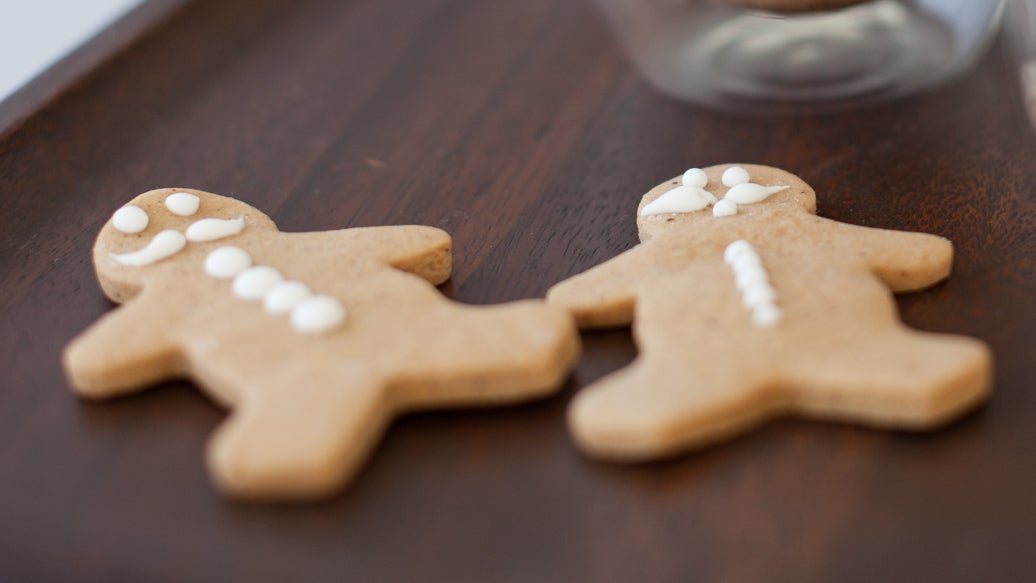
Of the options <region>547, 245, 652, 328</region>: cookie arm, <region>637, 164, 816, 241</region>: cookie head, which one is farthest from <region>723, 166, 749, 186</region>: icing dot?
<region>547, 245, 652, 328</region>: cookie arm

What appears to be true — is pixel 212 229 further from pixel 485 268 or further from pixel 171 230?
pixel 485 268

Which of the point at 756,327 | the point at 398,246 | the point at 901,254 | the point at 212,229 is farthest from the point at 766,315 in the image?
the point at 212,229

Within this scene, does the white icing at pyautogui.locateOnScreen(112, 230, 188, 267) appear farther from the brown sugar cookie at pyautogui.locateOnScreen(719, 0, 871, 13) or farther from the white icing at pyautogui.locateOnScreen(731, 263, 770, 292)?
the brown sugar cookie at pyautogui.locateOnScreen(719, 0, 871, 13)

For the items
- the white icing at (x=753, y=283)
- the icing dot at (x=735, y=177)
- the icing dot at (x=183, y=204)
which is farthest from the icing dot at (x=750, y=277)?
the icing dot at (x=183, y=204)

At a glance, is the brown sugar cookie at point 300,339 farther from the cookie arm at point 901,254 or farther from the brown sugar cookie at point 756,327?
the cookie arm at point 901,254

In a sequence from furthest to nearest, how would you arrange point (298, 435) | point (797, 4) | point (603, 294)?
point (797, 4), point (603, 294), point (298, 435)

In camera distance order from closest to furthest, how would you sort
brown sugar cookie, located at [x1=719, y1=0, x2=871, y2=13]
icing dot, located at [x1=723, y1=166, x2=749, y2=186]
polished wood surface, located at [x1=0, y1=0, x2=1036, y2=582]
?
polished wood surface, located at [x1=0, y1=0, x2=1036, y2=582], icing dot, located at [x1=723, y1=166, x2=749, y2=186], brown sugar cookie, located at [x1=719, y1=0, x2=871, y2=13]
